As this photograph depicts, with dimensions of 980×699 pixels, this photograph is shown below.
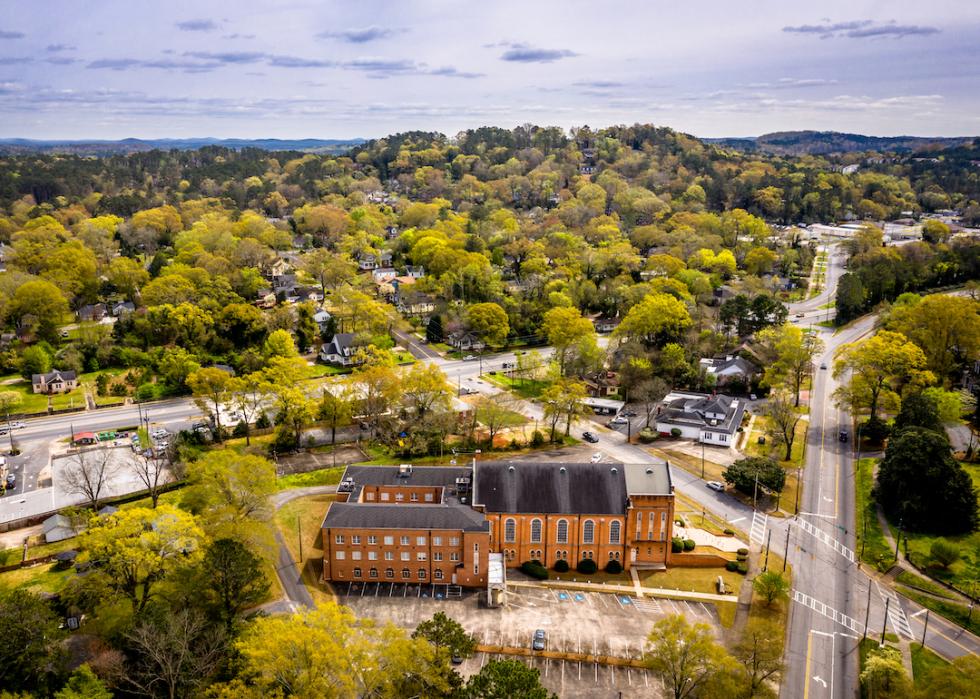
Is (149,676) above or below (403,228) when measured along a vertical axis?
below

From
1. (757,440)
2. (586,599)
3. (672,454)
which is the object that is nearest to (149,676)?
(586,599)

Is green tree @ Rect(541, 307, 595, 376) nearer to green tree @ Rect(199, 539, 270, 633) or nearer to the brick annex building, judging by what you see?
the brick annex building

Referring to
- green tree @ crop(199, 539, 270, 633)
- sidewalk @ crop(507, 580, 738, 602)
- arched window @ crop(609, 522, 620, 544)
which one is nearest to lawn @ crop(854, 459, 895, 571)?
sidewalk @ crop(507, 580, 738, 602)

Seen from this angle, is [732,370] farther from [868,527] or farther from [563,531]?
[563,531]

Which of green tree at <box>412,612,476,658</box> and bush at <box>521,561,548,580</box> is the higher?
green tree at <box>412,612,476,658</box>

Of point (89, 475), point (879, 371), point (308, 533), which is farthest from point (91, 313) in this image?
point (879, 371)

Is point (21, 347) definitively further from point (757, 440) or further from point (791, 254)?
point (791, 254)
